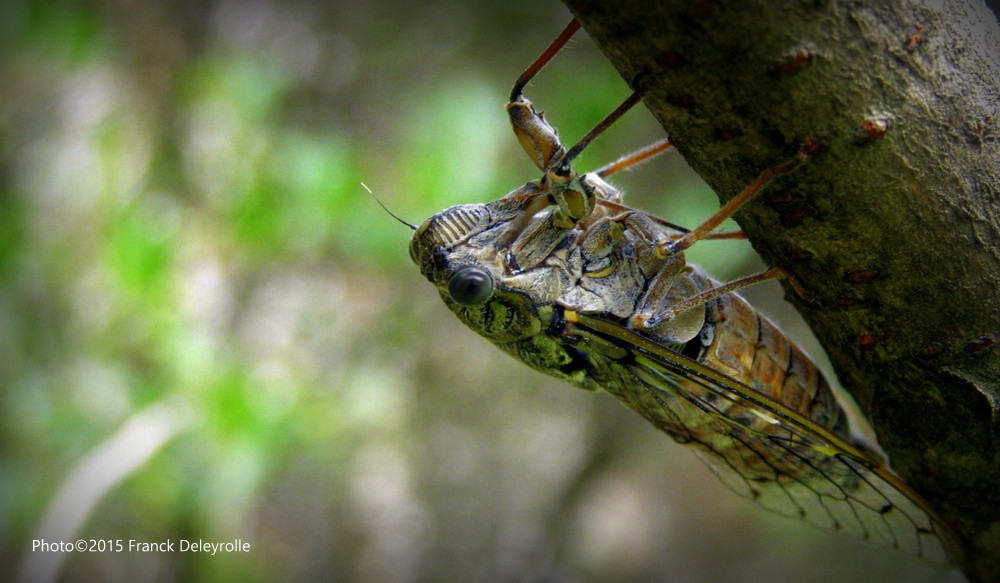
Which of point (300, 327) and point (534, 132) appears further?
point (300, 327)

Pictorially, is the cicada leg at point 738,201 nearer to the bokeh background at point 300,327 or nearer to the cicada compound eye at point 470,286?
the cicada compound eye at point 470,286

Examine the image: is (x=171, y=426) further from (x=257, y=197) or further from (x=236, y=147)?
(x=236, y=147)

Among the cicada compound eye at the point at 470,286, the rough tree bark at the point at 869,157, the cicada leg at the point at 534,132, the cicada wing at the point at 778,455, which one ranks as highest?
the cicada leg at the point at 534,132

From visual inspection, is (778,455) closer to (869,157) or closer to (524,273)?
(524,273)

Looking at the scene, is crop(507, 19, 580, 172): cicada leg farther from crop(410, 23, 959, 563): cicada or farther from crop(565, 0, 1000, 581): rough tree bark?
crop(565, 0, 1000, 581): rough tree bark

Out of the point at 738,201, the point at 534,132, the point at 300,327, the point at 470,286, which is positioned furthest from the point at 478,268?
the point at 300,327

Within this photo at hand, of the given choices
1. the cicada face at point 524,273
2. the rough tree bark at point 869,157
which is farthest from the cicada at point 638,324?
the rough tree bark at point 869,157

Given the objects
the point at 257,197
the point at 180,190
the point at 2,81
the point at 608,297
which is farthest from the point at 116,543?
the point at 608,297
